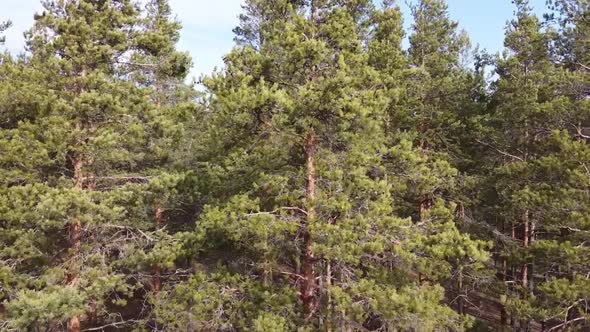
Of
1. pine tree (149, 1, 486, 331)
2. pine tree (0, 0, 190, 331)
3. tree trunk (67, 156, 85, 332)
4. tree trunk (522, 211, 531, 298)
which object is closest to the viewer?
pine tree (149, 1, 486, 331)

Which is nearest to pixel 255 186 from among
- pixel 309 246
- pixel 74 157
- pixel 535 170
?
pixel 309 246

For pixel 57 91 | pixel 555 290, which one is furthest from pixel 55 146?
pixel 555 290

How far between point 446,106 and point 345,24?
9.31 meters

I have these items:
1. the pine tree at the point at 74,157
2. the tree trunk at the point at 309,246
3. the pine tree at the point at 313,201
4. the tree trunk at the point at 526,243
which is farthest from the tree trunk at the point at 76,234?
the tree trunk at the point at 526,243

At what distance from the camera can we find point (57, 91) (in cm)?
1126

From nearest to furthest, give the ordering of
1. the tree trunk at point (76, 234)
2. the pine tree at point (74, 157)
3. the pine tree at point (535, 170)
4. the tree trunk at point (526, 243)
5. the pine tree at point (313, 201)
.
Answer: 1. the pine tree at point (313, 201)
2. the pine tree at point (74, 157)
3. the tree trunk at point (76, 234)
4. the pine tree at point (535, 170)
5. the tree trunk at point (526, 243)

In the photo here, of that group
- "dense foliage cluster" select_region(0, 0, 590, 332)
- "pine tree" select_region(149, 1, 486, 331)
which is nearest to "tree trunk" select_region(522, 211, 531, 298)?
"dense foliage cluster" select_region(0, 0, 590, 332)

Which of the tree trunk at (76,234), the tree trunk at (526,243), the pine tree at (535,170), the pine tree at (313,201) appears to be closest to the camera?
the pine tree at (313,201)

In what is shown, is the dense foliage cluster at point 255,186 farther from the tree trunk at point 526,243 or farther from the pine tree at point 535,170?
the tree trunk at point 526,243

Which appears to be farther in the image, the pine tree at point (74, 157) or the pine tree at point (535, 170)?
the pine tree at point (535, 170)

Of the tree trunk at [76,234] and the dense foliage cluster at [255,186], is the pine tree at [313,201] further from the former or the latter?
the tree trunk at [76,234]

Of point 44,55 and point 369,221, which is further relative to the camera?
point 44,55

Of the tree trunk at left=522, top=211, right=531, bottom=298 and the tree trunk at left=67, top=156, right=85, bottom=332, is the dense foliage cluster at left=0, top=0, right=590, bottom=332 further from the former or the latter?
the tree trunk at left=522, top=211, right=531, bottom=298

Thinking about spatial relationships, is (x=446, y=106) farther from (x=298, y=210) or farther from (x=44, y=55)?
(x=44, y=55)
